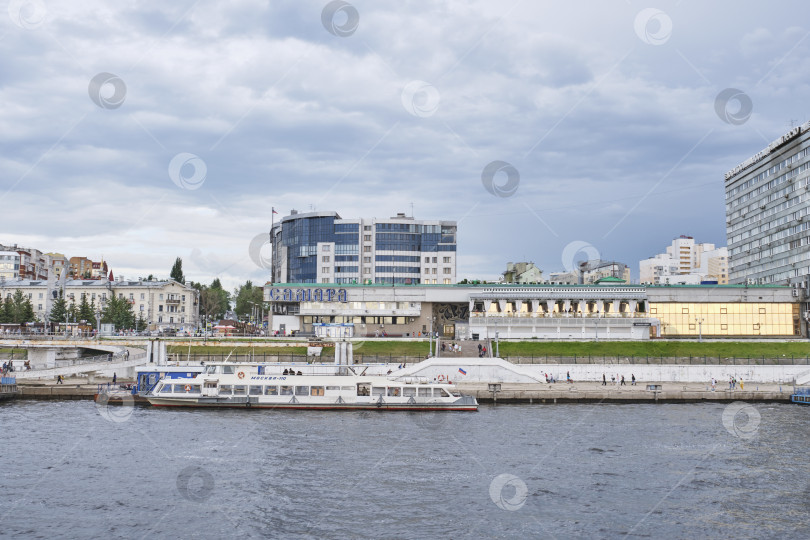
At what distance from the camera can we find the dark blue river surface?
32.0 m

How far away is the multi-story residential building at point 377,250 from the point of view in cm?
16775

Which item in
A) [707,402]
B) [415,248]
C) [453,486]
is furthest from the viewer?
[415,248]

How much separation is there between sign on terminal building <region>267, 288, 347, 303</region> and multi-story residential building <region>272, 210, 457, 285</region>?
51.8 m

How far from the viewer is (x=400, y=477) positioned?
39.8 meters

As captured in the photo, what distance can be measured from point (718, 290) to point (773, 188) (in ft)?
117

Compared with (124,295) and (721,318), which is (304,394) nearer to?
(721,318)

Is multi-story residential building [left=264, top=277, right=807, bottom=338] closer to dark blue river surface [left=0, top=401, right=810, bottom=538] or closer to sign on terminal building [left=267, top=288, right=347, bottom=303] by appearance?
sign on terminal building [left=267, top=288, right=347, bottom=303]

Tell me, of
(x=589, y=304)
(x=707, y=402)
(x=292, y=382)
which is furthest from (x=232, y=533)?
(x=589, y=304)

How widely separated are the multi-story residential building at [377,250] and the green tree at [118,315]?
145ft

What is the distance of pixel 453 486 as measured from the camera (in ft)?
125

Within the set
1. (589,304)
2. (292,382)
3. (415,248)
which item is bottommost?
(292,382)

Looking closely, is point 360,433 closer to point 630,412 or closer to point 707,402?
point 630,412

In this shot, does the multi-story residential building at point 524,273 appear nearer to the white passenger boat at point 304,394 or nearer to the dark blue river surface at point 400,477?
the white passenger boat at point 304,394

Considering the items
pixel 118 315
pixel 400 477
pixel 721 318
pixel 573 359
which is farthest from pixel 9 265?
pixel 400 477
